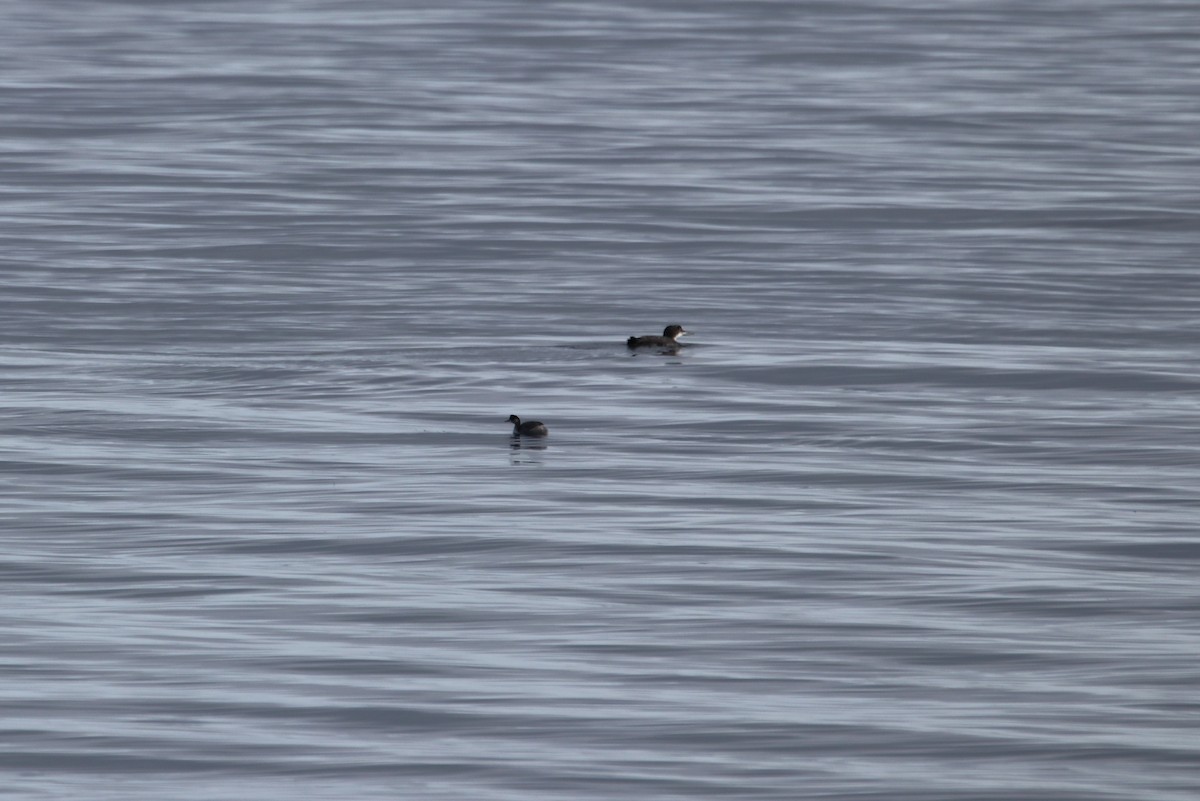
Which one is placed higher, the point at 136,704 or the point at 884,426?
the point at 884,426

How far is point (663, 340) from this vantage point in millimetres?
20781

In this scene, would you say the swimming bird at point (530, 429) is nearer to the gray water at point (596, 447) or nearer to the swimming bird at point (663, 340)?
the gray water at point (596, 447)

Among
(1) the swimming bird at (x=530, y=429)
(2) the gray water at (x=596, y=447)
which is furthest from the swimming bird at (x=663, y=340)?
(1) the swimming bird at (x=530, y=429)

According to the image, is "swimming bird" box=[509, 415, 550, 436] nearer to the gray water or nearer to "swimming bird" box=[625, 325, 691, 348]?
the gray water

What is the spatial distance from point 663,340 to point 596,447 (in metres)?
3.86

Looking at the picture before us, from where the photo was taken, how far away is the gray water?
10.4m

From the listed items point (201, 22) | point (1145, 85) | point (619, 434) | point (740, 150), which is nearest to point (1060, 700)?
point (619, 434)

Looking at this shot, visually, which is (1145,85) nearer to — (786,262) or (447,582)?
(786,262)

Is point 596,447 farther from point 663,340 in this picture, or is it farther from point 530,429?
point 663,340

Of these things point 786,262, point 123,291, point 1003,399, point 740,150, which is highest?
point 740,150

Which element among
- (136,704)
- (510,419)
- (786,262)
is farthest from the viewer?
(786,262)

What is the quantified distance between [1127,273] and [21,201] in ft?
47.2

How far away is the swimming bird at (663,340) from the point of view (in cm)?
2047

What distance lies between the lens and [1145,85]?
42875mm
